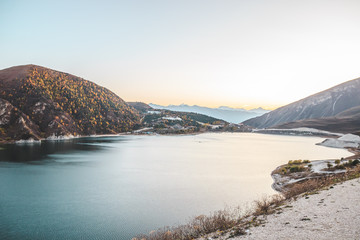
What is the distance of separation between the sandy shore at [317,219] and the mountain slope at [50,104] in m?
130

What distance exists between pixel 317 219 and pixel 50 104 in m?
160

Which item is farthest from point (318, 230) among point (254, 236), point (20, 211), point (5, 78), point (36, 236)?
point (5, 78)

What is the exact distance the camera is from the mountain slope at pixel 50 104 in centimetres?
13112

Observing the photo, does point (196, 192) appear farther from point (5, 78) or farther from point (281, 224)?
point (5, 78)

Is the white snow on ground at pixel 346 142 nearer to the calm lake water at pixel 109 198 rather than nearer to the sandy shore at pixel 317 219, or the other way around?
the calm lake water at pixel 109 198

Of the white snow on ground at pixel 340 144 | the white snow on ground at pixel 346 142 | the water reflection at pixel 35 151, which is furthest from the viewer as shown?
the white snow on ground at pixel 346 142

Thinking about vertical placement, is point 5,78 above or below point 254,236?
A: above

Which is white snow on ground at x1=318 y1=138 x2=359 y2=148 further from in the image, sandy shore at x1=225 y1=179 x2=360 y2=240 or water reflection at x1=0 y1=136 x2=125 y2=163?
water reflection at x1=0 y1=136 x2=125 y2=163

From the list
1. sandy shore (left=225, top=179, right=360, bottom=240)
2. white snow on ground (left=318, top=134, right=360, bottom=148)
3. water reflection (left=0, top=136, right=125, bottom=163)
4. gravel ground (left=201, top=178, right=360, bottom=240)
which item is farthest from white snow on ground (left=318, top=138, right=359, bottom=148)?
water reflection (left=0, top=136, right=125, bottom=163)

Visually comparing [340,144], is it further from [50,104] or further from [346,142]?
[50,104]

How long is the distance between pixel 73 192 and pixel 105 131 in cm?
15730

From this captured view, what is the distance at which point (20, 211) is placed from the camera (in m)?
20.6

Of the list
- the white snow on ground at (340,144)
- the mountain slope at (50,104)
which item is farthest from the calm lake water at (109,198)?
the mountain slope at (50,104)

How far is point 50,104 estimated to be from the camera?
14500 cm
